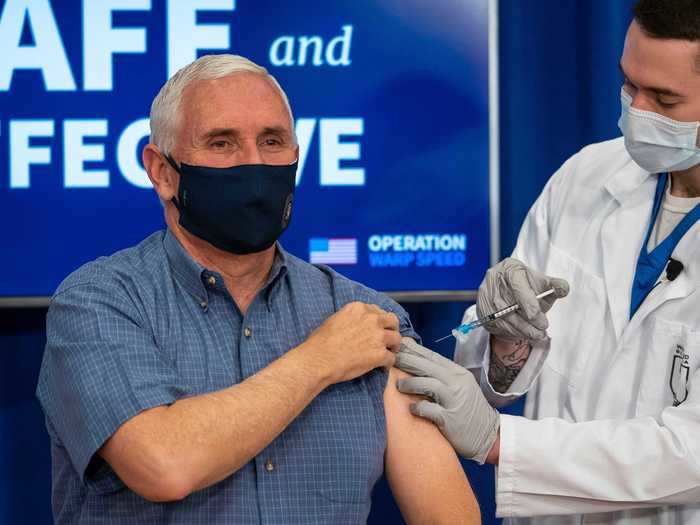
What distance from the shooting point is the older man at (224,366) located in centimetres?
141

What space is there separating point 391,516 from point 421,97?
124 centimetres

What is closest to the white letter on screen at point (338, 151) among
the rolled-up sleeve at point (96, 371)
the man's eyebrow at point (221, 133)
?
the man's eyebrow at point (221, 133)

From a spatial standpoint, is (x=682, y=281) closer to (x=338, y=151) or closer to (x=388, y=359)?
(x=388, y=359)

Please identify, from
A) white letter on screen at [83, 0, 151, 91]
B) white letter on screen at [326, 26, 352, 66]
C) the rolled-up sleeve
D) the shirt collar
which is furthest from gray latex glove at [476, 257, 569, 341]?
white letter on screen at [83, 0, 151, 91]

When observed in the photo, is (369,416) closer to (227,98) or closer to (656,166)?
(227,98)

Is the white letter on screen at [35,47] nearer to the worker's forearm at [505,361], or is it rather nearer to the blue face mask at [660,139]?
the worker's forearm at [505,361]

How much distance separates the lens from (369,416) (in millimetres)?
1629

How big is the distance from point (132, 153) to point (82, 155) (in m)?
0.14

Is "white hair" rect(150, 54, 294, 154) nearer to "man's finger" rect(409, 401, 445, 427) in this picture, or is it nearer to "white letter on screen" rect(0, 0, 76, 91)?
"man's finger" rect(409, 401, 445, 427)

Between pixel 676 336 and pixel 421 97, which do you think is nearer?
pixel 676 336

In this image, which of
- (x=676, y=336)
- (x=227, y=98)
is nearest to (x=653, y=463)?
(x=676, y=336)

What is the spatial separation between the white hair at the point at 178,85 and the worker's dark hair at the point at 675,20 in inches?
28.6

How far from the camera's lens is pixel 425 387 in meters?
1.73

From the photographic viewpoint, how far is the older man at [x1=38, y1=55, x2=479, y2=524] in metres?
1.41
